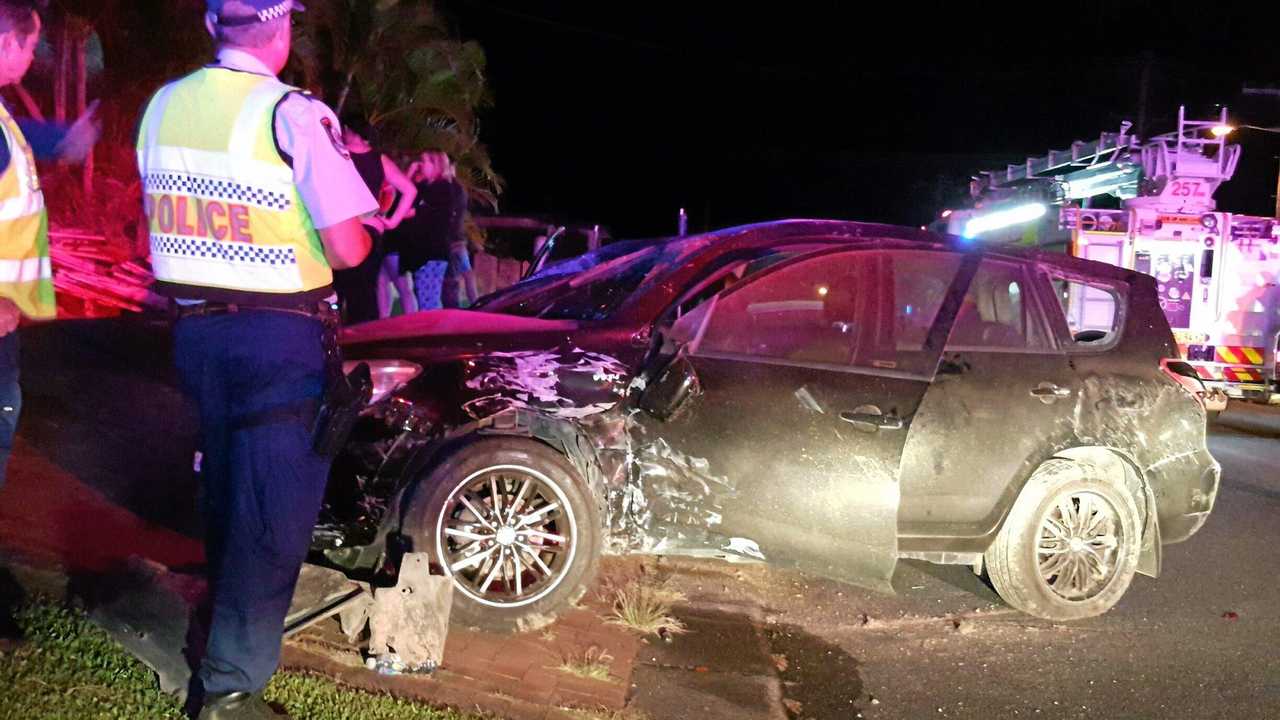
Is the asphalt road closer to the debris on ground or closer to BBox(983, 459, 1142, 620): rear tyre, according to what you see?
BBox(983, 459, 1142, 620): rear tyre

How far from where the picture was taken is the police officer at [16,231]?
2871 millimetres

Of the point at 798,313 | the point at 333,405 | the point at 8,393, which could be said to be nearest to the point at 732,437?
Answer: the point at 798,313

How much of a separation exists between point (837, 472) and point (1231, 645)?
2.32 metres

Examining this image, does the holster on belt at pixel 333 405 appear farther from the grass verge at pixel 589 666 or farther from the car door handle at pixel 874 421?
the car door handle at pixel 874 421

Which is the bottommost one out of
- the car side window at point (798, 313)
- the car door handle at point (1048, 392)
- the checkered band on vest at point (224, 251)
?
the car door handle at point (1048, 392)

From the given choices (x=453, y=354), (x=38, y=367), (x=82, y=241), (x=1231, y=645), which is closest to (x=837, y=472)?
(x=453, y=354)

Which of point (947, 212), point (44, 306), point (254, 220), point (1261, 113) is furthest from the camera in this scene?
point (1261, 113)

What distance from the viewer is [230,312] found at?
2.55 meters

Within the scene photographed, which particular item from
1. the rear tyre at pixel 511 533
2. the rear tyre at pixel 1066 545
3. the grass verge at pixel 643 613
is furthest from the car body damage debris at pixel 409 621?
the rear tyre at pixel 1066 545

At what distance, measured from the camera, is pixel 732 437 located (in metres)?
4.35

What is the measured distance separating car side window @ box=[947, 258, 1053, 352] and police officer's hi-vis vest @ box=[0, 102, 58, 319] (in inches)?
152

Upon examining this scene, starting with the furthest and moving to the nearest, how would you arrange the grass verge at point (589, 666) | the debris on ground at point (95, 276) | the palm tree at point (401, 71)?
the palm tree at point (401, 71) < the debris on ground at point (95, 276) < the grass verge at point (589, 666)

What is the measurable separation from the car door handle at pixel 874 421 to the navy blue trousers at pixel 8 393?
3153 mm

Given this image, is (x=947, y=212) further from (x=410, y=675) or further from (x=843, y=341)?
(x=410, y=675)
